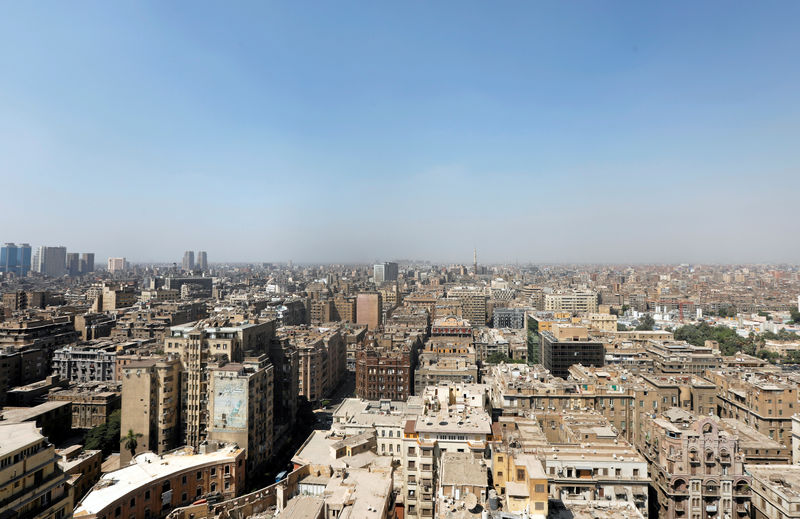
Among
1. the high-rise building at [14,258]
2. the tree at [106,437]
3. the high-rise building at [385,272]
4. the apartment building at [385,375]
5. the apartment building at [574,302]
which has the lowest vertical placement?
the tree at [106,437]

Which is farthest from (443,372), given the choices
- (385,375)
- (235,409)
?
(235,409)

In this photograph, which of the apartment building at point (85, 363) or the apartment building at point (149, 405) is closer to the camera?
the apartment building at point (149, 405)

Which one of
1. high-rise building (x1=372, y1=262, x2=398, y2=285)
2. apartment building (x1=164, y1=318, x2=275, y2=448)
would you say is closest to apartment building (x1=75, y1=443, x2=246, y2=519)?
apartment building (x1=164, y1=318, x2=275, y2=448)

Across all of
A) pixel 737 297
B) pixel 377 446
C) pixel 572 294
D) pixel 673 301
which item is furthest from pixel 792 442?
pixel 737 297

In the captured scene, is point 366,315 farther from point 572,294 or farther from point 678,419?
point 678,419

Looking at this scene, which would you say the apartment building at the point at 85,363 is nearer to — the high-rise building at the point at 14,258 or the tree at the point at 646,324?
the tree at the point at 646,324

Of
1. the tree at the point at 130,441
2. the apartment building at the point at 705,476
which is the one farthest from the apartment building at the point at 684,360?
the tree at the point at 130,441

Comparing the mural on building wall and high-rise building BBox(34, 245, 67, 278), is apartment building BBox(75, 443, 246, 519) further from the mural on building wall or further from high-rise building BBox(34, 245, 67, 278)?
high-rise building BBox(34, 245, 67, 278)
